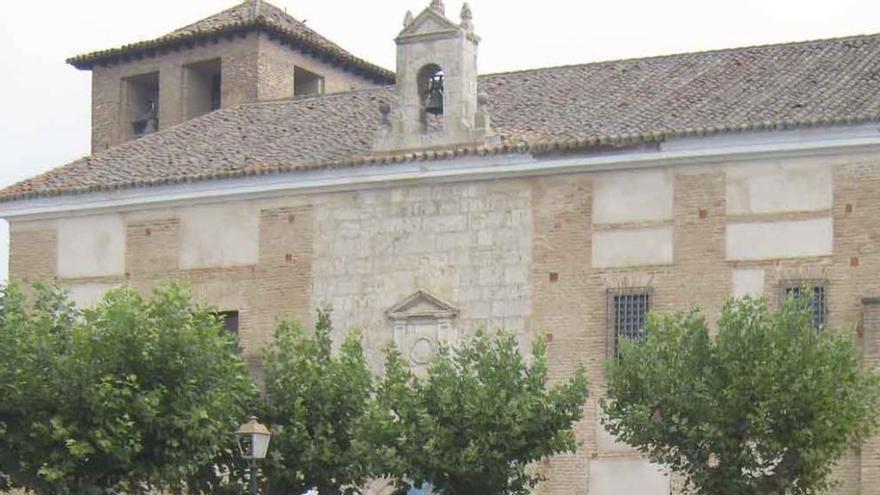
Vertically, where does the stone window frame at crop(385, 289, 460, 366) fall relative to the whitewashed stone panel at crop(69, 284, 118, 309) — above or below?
below

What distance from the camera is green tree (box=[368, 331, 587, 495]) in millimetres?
31734

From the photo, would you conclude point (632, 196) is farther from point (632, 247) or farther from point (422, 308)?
point (422, 308)

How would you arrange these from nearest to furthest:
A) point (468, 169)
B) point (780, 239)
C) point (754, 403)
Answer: point (754, 403) < point (780, 239) < point (468, 169)

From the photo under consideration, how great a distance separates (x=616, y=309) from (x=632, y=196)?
1664 mm

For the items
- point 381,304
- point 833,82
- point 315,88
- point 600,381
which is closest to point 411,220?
point 381,304

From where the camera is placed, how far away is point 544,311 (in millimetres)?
36500

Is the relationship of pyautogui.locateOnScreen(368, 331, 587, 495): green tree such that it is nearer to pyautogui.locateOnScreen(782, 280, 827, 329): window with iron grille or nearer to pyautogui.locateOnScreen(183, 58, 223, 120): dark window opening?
pyautogui.locateOnScreen(782, 280, 827, 329): window with iron grille

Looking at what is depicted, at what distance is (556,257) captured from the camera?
3650 centimetres

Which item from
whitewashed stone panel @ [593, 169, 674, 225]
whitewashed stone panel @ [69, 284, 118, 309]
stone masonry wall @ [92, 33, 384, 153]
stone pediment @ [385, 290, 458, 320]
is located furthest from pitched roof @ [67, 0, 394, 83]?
whitewashed stone panel @ [593, 169, 674, 225]

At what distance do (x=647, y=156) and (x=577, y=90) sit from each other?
3.99 m

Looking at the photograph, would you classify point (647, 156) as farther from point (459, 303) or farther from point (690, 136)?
point (459, 303)

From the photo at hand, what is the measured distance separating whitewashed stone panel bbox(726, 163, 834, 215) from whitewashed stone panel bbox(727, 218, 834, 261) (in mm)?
202

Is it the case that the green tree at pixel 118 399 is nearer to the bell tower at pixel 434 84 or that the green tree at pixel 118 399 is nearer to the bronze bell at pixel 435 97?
the bell tower at pixel 434 84

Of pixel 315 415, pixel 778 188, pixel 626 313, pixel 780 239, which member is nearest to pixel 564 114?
pixel 626 313
